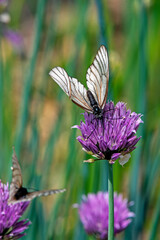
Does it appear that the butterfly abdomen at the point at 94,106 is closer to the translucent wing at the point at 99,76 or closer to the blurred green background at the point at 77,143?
the translucent wing at the point at 99,76

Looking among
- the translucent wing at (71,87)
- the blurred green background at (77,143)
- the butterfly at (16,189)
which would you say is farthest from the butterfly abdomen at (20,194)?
the blurred green background at (77,143)

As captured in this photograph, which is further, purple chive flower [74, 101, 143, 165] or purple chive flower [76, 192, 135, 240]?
purple chive flower [76, 192, 135, 240]

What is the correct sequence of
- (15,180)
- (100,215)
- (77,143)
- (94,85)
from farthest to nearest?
(77,143)
(100,215)
(94,85)
(15,180)

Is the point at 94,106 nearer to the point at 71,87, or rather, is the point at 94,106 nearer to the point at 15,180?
the point at 71,87

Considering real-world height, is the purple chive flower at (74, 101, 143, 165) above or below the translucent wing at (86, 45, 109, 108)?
below

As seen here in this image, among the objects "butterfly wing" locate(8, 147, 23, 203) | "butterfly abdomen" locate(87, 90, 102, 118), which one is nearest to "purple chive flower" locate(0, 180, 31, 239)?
"butterfly wing" locate(8, 147, 23, 203)

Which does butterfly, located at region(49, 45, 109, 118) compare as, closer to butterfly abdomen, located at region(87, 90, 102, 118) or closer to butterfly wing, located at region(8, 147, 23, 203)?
butterfly abdomen, located at region(87, 90, 102, 118)

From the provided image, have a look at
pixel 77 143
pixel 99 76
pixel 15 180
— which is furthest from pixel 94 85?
pixel 77 143
